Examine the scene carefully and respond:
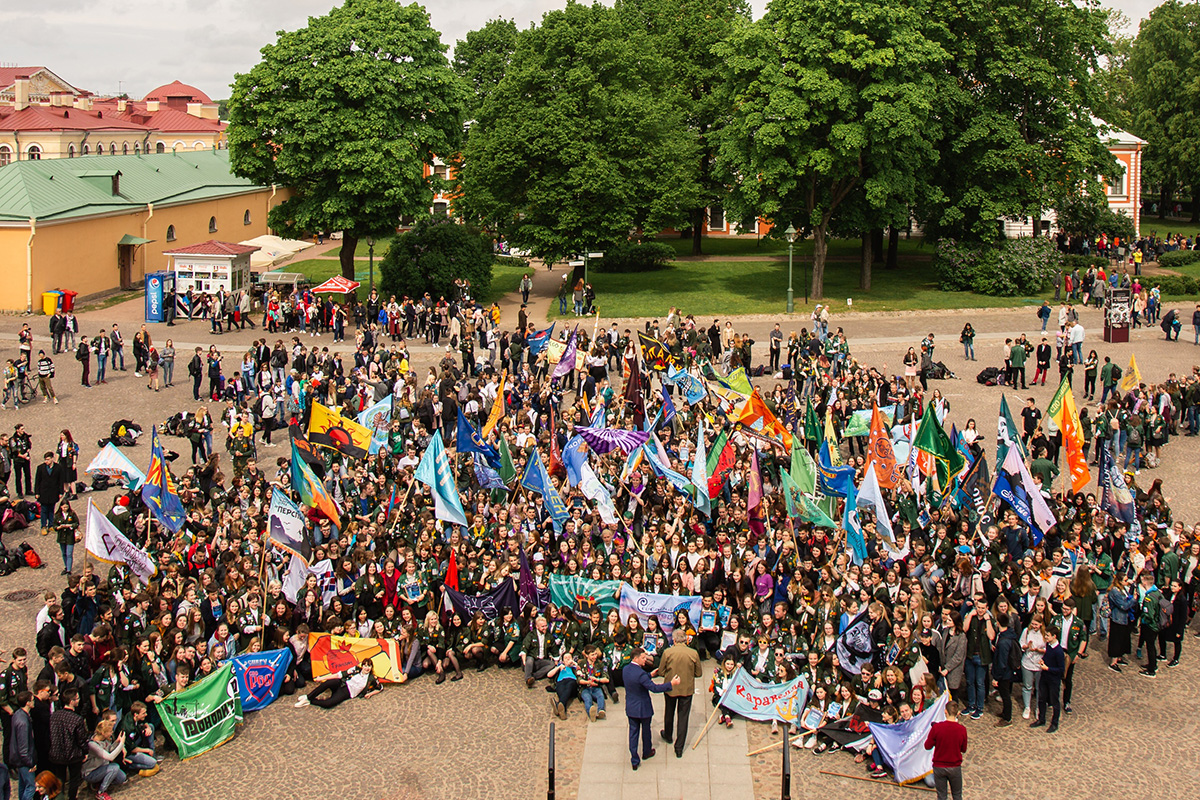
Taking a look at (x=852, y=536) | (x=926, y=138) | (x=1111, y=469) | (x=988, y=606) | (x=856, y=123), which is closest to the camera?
(x=988, y=606)

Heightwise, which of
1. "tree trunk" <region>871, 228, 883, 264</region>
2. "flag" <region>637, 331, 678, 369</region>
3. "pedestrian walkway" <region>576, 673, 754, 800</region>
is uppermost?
"tree trunk" <region>871, 228, 883, 264</region>

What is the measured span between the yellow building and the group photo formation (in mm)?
253

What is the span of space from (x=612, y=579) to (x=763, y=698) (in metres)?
2.94

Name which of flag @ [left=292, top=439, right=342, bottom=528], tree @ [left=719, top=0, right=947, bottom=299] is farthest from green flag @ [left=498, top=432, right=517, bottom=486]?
tree @ [left=719, top=0, right=947, bottom=299]

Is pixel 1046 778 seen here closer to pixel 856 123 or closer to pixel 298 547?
pixel 298 547

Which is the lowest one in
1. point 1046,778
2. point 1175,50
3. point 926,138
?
point 1046,778

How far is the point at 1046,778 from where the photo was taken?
43.3 feet

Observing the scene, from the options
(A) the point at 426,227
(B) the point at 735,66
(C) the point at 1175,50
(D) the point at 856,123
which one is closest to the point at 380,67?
(A) the point at 426,227

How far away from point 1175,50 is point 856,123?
1858 inches

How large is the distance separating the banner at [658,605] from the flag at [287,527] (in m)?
5.13

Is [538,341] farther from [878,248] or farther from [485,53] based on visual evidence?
[485,53]

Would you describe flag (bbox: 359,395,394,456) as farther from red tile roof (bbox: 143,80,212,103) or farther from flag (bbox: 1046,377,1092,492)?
red tile roof (bbox: 143,80,212,103)

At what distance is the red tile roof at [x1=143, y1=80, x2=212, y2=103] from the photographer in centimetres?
11425

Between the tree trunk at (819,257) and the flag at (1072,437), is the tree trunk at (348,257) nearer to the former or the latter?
the tree trunk at (819,257)
